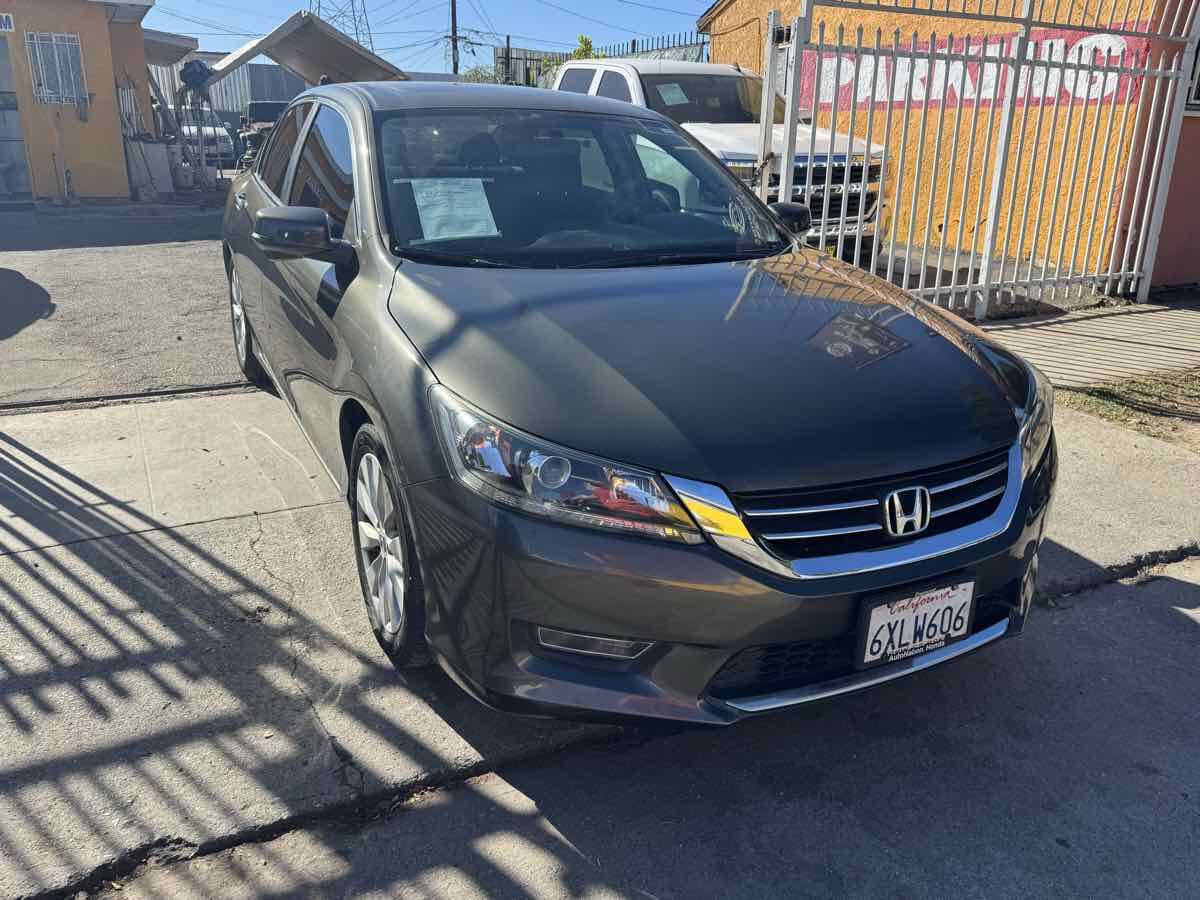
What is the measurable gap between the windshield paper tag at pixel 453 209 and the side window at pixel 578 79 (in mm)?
7171

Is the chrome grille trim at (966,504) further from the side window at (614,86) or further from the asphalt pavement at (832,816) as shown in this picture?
the side window at (614,86)

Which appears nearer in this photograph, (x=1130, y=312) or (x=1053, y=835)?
(x=1053, y=835)

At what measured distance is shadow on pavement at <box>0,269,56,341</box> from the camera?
22.9 ft

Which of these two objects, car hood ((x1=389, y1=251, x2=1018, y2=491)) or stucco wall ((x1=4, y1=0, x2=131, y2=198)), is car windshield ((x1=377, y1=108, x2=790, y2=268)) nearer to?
car hood ((x1=389, y1=251, x2=1018, y2=491))

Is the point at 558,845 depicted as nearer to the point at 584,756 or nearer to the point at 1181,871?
the point at 584,756

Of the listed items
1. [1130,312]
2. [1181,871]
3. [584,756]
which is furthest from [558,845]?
[1130,312]

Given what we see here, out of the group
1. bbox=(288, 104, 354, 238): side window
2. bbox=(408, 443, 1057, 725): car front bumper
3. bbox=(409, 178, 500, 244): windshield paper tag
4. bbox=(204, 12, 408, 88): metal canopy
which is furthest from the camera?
bbox=(204, 12, 408, 88): metal canopy

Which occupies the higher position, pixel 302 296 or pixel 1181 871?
pixel 302 296

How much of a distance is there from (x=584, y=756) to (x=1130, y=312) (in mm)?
7350

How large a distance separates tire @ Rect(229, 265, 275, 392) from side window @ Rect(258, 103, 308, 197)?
66 cm

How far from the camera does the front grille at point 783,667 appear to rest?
2.21 meters

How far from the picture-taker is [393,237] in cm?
306

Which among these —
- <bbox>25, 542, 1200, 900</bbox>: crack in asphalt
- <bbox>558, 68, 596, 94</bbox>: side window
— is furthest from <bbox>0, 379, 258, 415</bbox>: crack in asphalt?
<bbox>558, 68, 596, 94</bbox>: side window

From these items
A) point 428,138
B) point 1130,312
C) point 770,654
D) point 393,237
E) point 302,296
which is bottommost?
point 1130,312
